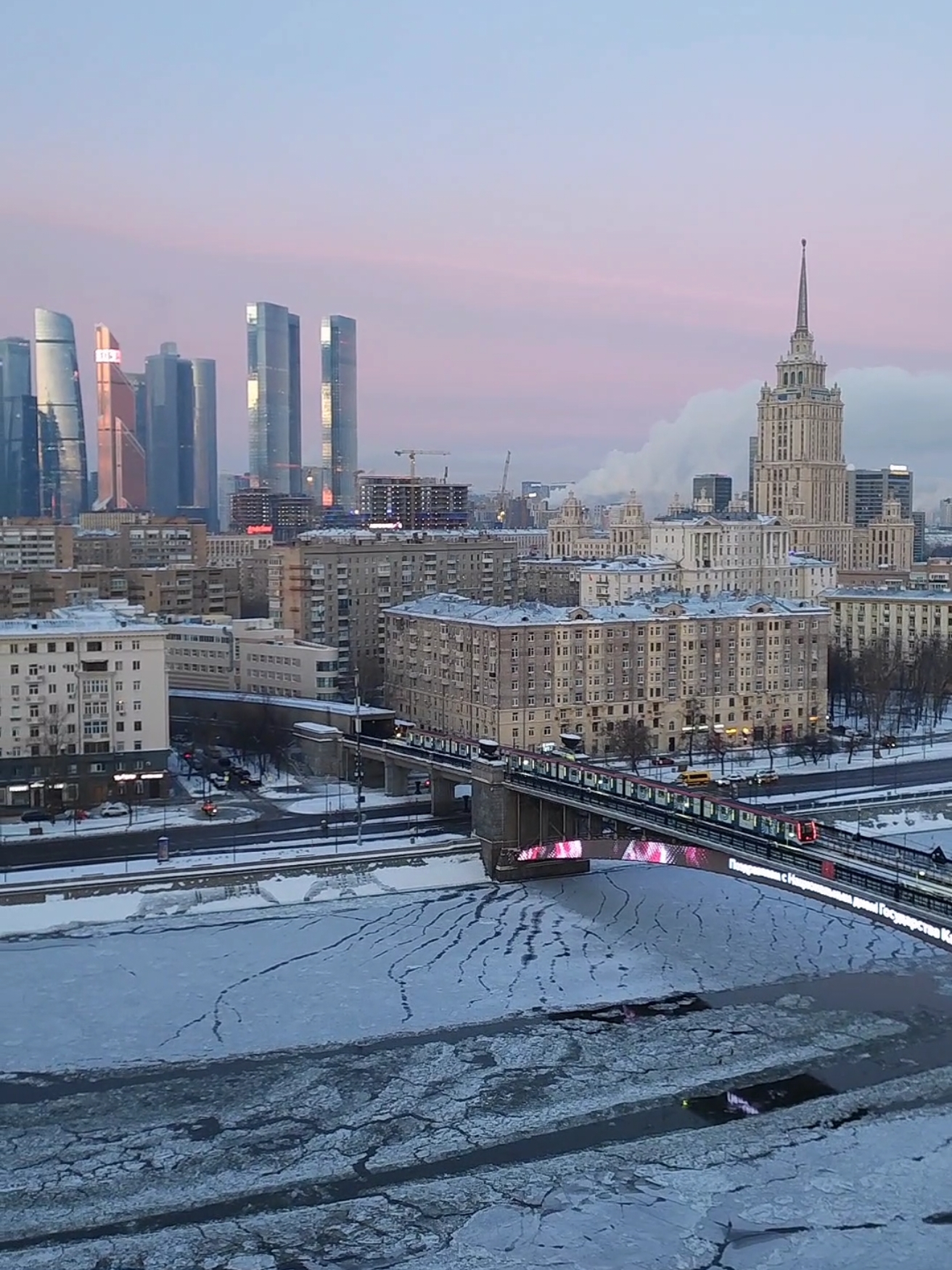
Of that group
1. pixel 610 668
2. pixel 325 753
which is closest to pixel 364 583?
pixel 610 668

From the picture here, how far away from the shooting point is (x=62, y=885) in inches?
1129

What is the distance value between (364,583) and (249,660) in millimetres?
11009

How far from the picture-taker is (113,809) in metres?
36.7

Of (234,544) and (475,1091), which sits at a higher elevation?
(234,544)

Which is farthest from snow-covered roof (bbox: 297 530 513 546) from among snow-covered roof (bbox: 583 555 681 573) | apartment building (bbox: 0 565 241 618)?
snow-covered roof (bbox: 583 555 681 573)

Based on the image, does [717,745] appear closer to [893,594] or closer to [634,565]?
[634,565]

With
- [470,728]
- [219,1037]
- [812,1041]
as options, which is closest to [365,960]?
[219,1037]

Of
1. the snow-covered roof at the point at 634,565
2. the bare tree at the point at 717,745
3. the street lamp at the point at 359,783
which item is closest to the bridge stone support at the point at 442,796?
the street lamp at the point at 359,783

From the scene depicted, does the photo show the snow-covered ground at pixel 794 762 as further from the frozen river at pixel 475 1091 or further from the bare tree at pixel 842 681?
the frozen river at pixel 475 1091

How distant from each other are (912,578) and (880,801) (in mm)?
50128

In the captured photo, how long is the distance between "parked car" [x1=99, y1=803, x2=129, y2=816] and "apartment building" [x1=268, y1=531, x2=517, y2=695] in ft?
→ 65.4

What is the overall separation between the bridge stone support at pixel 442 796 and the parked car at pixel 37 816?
382 inches

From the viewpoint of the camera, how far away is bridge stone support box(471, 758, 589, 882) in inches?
1241

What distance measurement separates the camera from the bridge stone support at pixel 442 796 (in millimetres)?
37000
